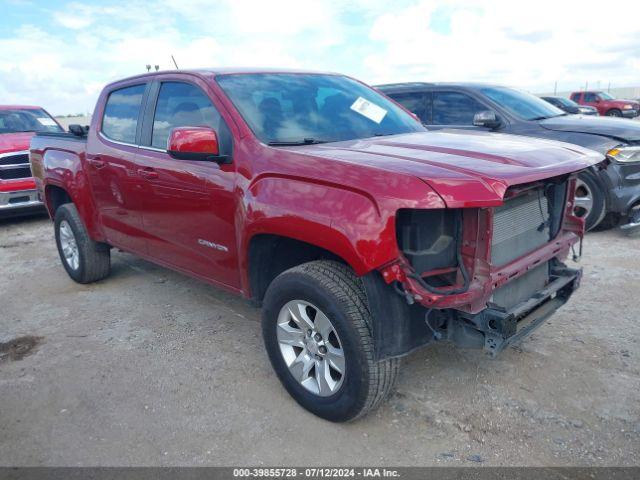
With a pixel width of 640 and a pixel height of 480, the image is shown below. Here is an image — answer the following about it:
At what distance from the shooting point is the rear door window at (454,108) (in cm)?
669

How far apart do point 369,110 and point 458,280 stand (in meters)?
1.71

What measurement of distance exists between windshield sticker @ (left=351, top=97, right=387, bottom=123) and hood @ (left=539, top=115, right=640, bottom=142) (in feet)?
10.4

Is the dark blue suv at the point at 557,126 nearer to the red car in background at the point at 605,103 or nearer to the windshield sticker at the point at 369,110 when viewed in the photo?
the windshield sticker at the point at 369,110

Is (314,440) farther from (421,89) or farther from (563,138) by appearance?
(421,89)

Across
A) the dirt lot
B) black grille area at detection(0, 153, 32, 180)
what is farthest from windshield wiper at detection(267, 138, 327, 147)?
black grille area at detection(0, 153, 32, 180)

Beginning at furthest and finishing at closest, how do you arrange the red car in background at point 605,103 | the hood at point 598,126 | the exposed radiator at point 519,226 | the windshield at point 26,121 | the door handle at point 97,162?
the red car in background at point 605,103 → the windshield at point 26,121 → the hood at point 598,126 → the door handle at point 97,162 → the exposed radiator at point 519,226

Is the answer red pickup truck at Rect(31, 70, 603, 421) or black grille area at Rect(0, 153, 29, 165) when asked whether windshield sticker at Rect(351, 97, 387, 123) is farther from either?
black grille area at Rect(0, 153, 29, 165)

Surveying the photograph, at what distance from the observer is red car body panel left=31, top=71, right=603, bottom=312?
2.36 meters

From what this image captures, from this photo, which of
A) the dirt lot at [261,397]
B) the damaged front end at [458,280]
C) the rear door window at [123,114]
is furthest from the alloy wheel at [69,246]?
the damaged front end at [458,280]

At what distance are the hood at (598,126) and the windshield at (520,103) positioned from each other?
21 cm

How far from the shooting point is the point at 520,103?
6.75 metres

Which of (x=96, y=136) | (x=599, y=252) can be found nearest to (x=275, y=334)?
(x=96, y=136)

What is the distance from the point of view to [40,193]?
570cm

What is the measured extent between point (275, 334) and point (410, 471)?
101 centimetres
